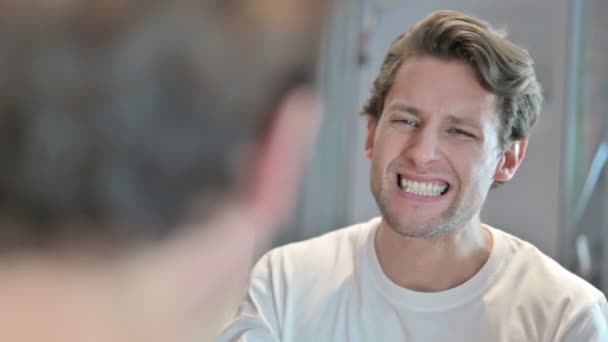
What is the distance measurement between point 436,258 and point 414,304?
10 cm

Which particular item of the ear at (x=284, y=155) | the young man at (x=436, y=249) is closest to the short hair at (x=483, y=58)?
the young man at (x=436, y=249)

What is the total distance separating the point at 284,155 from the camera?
0.24m

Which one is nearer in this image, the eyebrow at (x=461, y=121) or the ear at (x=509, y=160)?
the eyebrow at (x=461, y=121)

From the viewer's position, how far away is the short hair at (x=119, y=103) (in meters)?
0.19

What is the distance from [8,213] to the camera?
20 cm

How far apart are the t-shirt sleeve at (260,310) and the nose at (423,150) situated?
0.96 ft

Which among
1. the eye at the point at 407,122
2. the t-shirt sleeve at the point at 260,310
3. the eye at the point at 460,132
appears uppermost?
the eye at the point at 407,122

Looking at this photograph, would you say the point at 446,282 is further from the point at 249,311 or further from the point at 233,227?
the point at 233,227

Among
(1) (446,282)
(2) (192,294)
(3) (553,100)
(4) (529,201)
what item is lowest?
(4) (529,201)

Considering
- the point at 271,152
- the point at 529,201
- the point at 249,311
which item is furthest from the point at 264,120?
the point at 529,201

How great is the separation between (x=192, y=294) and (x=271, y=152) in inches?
2.1

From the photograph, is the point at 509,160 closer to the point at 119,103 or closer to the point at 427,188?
the point at 427,188

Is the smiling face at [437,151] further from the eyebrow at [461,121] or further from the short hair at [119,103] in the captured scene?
the short hair at [119,103]

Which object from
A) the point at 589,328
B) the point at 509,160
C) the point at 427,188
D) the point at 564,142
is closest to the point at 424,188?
the point at 427,188
